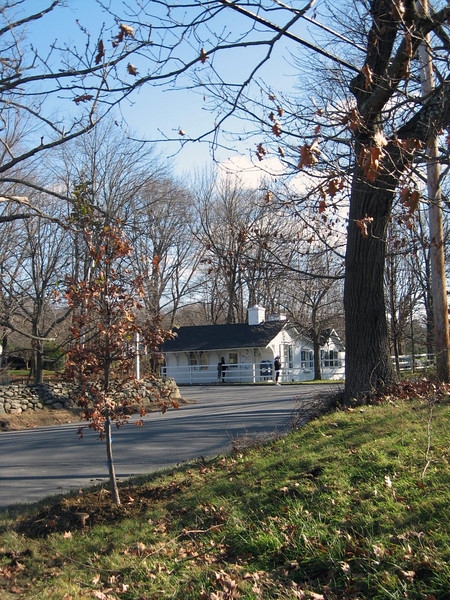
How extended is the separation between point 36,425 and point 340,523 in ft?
52.6

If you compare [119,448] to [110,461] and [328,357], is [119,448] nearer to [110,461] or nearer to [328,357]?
[110,461]

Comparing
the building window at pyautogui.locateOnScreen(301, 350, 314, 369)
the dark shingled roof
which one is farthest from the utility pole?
the building window at pyautogui.locateOnScreen(301, 350, 314, 369)

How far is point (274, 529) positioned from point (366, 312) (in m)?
5.08

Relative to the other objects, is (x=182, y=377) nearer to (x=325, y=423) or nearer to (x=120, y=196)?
(x=120, y=196)

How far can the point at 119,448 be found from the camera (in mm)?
12289

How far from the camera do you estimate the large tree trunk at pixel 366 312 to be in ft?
31.1

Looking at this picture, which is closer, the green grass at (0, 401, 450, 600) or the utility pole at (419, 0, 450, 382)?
the green grass at (0, 401, 450, 600)

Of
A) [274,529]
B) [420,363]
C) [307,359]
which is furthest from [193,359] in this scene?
[274,529]

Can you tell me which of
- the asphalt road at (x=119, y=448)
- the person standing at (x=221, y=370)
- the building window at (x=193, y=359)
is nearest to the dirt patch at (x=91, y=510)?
the asphalt road at (x=119, y=448)

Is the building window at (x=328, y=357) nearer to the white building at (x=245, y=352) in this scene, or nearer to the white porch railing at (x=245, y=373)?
the white building at (x=245, y=352)

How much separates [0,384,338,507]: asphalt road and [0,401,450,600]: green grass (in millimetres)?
1673

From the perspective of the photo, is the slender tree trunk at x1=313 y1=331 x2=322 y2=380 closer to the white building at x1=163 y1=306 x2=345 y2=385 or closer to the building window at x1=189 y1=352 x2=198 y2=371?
the white building at x1=163 y1=306 x2=345 y2=385

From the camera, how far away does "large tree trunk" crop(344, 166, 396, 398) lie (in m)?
9.48

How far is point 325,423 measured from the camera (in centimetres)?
836
